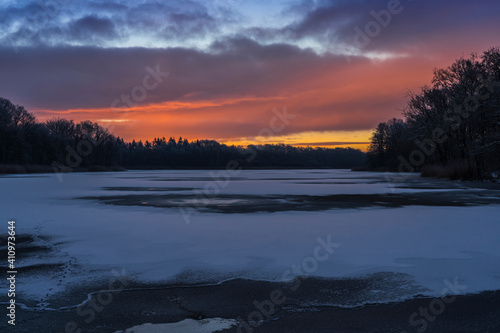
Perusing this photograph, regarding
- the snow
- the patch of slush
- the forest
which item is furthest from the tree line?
the forest

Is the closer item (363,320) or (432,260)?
(363,320)

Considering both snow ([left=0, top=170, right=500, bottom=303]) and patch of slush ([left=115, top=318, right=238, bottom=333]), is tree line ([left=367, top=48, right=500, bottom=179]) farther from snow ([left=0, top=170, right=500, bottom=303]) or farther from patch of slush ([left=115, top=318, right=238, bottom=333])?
patch of slush ([left=115, top=318, right=238, bottom=333])

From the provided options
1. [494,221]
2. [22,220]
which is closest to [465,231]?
[494,221]

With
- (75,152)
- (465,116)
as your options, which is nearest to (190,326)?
(465,116)

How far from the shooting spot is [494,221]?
333 inches

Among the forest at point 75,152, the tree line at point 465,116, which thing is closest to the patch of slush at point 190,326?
the tree line at point 465,116

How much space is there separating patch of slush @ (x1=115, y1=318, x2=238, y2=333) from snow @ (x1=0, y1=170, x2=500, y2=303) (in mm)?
1112

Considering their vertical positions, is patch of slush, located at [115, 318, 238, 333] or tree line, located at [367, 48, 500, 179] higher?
tree line, located at [367, 48, 500, 179]

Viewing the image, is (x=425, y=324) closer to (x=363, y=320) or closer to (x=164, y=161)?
(x=363, y=320)

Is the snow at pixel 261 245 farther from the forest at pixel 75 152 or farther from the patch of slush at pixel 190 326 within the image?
the forest at pixel 75 152

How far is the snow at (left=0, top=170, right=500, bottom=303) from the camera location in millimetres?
4500

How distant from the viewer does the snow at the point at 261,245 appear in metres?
4.50

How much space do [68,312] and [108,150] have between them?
330 feet

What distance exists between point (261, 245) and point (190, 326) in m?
3.12
